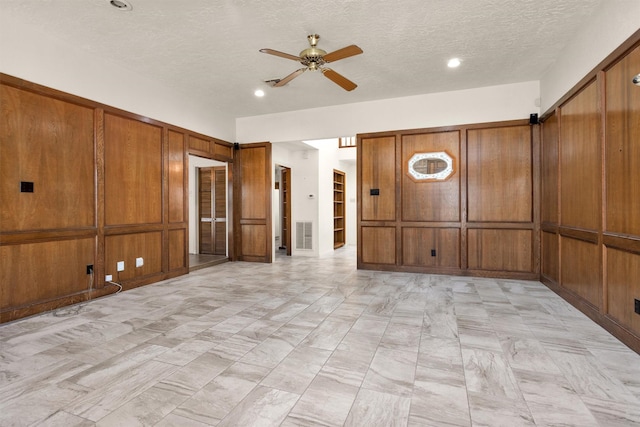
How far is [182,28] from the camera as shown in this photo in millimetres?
3596

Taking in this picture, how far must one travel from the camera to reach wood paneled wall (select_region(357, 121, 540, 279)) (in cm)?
520

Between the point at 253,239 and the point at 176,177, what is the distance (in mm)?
2197

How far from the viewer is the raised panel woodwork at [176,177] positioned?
5.41 meters

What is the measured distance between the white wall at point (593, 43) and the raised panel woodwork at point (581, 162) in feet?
0.93

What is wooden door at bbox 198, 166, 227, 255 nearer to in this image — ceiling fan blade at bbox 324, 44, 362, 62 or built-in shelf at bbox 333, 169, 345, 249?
built-in shelf at bbox 333, 169, 345, 249

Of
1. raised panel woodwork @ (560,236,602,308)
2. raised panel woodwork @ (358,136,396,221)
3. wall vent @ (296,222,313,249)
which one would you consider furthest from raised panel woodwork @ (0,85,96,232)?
→ raised panel woodwork @ (560,236,602,308)

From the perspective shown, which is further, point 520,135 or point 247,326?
point 520,135

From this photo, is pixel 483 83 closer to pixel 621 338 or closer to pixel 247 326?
pixel 621 338

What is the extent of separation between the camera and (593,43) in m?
3.34

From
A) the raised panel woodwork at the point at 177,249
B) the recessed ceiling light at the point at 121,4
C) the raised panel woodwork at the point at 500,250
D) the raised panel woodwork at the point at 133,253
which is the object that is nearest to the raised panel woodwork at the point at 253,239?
the raised panel woodwork at the point at 177,249

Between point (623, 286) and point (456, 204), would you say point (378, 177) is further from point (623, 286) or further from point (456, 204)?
point (623, 286)

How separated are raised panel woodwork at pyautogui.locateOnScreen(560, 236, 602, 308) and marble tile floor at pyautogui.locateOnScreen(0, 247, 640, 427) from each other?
28cm

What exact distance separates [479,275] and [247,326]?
163 inches

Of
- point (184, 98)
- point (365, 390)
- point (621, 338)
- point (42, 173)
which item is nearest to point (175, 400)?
point (365, 390)
